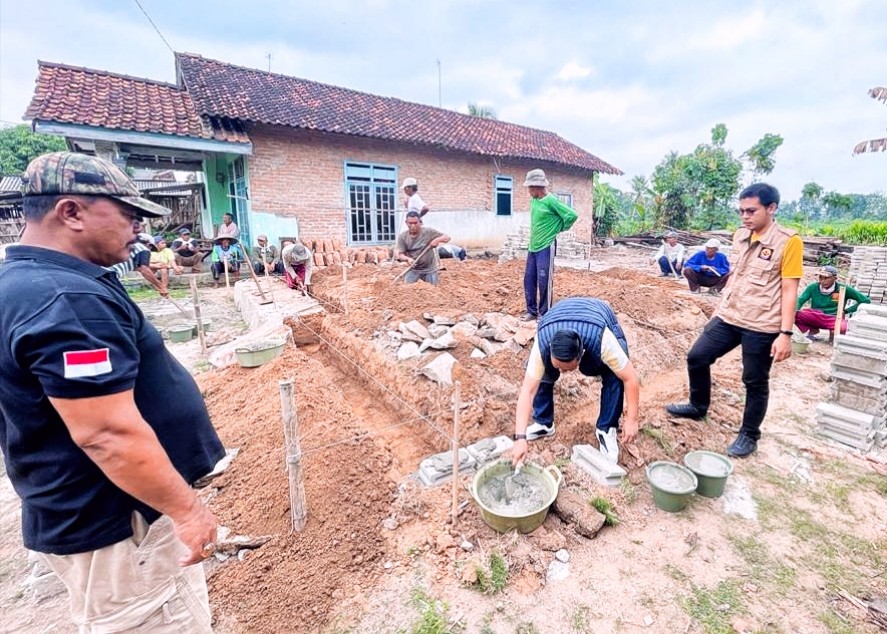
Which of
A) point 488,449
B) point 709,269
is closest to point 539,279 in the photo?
point 488,449

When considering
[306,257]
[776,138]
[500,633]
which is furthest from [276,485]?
[776,138]

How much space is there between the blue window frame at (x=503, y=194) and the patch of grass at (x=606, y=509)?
1217 cm

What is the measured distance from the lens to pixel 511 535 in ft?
7.46

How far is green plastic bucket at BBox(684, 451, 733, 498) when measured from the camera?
258 cm

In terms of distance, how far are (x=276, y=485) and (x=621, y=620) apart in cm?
206

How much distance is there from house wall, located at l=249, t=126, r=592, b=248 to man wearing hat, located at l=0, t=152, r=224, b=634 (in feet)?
28.6

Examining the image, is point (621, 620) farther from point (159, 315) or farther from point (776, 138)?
point (776, 138)

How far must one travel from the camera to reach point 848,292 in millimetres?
5273

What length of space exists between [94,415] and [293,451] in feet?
4.55

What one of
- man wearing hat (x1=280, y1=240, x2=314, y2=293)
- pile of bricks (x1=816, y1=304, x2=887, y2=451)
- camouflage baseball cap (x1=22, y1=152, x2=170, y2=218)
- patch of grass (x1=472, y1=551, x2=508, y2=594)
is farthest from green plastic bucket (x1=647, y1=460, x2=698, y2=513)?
man wearing hat (x1=280, y1=240, x2=314, y2=293)

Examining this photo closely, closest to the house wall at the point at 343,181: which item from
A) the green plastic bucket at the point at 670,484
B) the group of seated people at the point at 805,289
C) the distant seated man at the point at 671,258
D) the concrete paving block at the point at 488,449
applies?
the distant seated man at the point at 671,258

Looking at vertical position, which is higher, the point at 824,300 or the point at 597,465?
the point at 824,300

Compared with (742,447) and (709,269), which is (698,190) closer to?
(709,269)

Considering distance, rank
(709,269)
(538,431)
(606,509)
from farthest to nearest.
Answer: (709,269) → (538,431) → (606,509)
